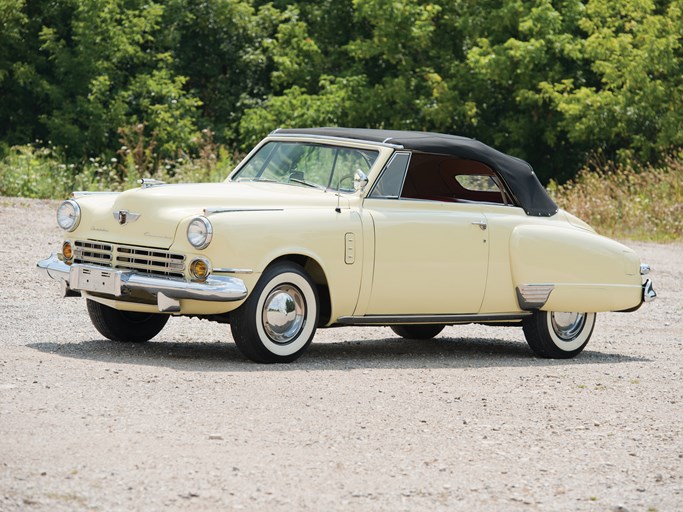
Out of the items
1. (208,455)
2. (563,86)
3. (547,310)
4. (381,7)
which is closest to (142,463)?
(208,455)

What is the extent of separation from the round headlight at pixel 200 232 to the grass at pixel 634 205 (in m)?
15.3

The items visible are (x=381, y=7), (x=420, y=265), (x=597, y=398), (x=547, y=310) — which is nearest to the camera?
(x=597, y=398)

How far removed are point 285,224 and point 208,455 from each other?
2997mm

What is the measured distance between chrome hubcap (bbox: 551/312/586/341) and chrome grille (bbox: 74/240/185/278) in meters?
3.42

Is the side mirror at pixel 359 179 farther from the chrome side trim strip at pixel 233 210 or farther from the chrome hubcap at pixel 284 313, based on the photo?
the chrome hubcap at pixel 284 313

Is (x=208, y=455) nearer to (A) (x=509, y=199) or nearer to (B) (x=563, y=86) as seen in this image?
(A) (x=509, y=199)

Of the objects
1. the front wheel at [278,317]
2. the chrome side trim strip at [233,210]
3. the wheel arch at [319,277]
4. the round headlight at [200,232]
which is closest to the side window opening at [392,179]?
the wheel arch at [319,277]

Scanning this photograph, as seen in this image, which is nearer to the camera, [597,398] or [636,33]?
[597,398]

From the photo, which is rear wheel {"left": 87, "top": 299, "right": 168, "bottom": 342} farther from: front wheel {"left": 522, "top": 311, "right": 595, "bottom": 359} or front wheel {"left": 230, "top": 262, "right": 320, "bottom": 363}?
front wheel {"left": 522, "top": 311, "right": 595, "bottom": 359}

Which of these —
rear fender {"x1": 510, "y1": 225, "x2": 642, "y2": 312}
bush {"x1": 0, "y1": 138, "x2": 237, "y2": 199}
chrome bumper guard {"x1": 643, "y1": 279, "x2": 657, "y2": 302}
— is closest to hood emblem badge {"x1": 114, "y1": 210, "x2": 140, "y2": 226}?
rear fender {"x1": 510, "y1": 225, "x2": 642, "y2": 312}

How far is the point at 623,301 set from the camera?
36.1 ft

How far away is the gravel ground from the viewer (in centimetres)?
584

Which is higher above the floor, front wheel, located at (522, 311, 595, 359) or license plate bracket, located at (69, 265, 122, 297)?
license plate bracket, located at (69, 265, 122, 297)

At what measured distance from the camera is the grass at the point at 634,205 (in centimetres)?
2370
